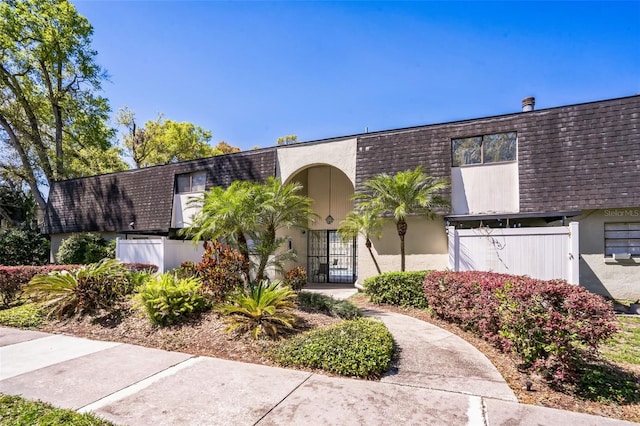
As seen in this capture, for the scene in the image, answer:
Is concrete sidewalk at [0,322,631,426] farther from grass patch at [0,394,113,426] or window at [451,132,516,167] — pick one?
window at [451,132,516,167]

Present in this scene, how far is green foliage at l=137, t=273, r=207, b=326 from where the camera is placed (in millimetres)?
6516

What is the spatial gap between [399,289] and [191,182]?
11.3m

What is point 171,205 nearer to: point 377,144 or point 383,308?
point 377,144

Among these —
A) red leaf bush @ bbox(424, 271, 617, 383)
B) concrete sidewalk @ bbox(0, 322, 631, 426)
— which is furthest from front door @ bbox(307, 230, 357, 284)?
red leaf bush @ bbox(424, 271, 617, 383)

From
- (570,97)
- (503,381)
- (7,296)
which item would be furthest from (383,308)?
(7,296)

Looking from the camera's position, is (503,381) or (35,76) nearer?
(503,381)

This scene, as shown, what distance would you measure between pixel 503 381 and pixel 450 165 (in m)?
Answer: 8.28

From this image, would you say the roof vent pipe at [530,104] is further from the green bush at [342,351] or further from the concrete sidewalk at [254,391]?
the green bush at [342,351]

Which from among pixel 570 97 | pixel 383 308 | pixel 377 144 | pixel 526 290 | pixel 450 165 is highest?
pixel 570 97

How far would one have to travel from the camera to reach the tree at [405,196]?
1070 centimetres

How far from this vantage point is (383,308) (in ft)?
29.7

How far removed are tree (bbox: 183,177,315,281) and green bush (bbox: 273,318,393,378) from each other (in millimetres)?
2736

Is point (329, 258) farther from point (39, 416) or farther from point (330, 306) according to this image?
point (39, 416)

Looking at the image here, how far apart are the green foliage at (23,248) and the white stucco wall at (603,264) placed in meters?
25.7
